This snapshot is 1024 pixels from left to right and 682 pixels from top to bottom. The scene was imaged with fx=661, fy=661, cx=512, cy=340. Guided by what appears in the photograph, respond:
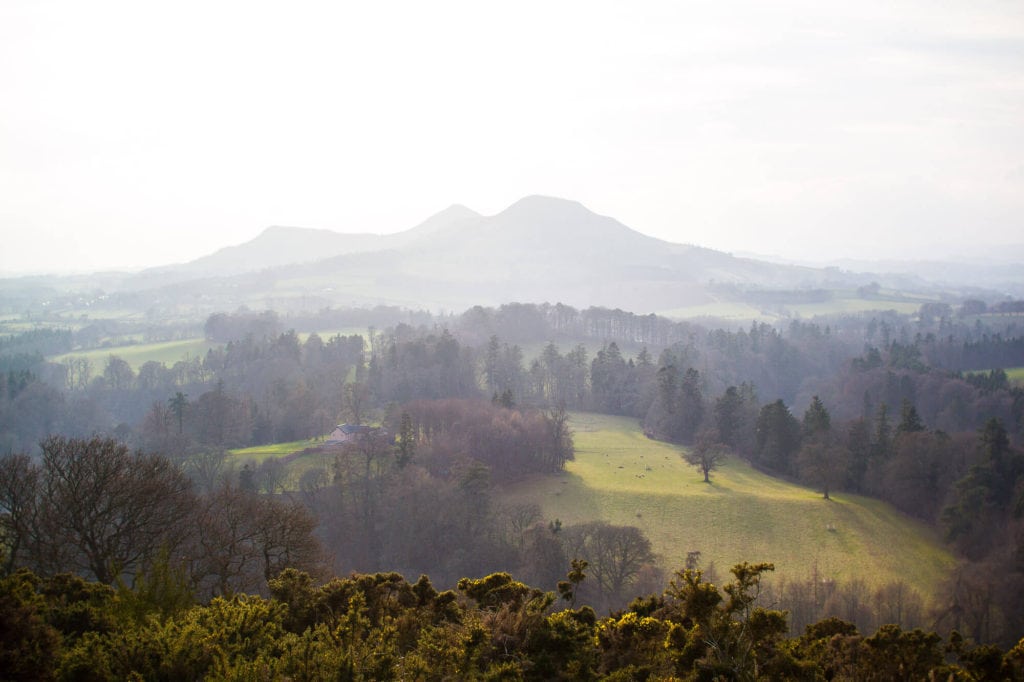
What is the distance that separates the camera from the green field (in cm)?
3288

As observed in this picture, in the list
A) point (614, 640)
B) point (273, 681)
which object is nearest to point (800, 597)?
point (614, 640)

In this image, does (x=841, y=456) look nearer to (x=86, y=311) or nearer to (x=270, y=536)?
(x=270, y=536)

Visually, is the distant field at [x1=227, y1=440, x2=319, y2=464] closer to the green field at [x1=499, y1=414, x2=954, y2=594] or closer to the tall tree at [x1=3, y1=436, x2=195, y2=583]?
the green field at [x1=499, y1=414, x2=954, y2=594]

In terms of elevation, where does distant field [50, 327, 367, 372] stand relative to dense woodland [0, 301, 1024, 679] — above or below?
above

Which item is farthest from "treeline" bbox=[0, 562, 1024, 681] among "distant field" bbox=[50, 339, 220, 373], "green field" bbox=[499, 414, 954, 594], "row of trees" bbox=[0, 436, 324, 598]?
"distant field" bbox=[50, 339, 220, 373]

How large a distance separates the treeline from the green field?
1908 cm

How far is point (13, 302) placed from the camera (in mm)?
161125

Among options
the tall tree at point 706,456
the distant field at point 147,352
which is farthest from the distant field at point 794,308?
the tall tree at point 706,456

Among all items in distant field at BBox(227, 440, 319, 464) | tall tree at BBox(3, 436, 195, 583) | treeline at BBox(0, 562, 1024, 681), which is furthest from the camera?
distant field at BBox(227, 440, 319, 464)

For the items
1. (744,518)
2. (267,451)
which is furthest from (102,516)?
(744,518)

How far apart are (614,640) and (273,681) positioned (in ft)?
21.3

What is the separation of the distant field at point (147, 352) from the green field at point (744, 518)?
6427 cm

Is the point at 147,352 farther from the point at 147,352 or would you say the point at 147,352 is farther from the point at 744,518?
the point at 744,518

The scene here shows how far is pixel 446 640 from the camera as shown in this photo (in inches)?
499
